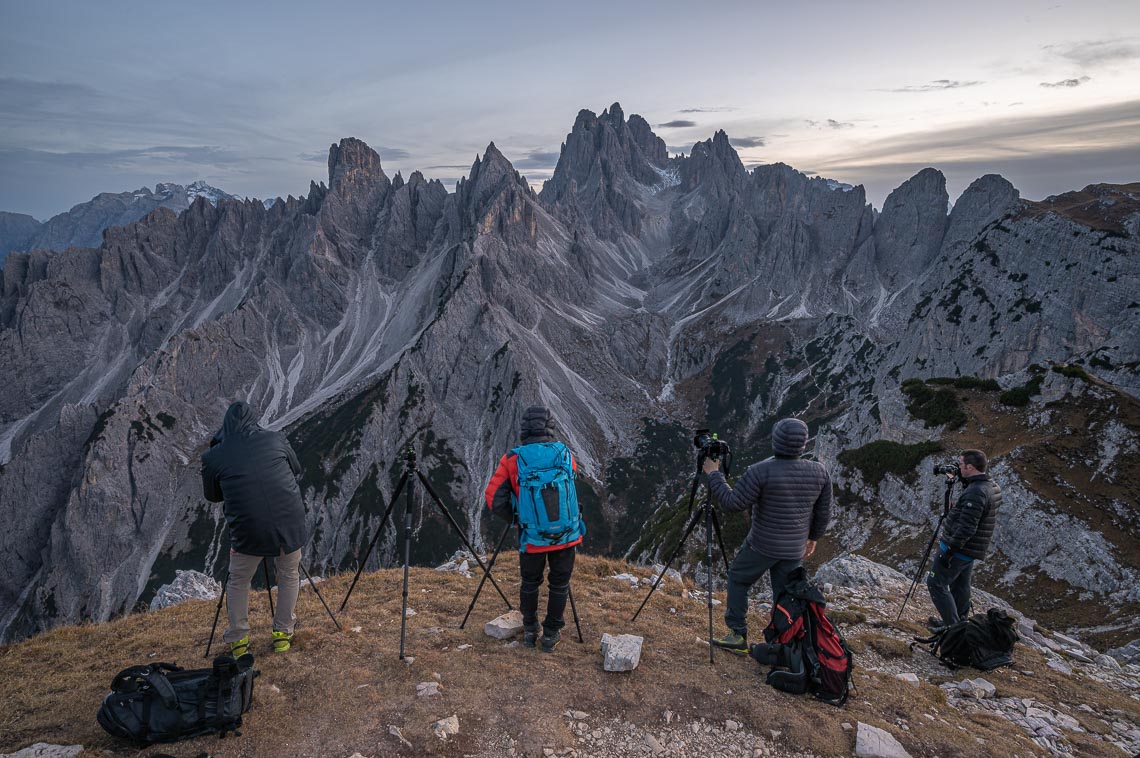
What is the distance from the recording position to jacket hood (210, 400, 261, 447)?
8344 mm

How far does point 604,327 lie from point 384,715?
18200 centimetres

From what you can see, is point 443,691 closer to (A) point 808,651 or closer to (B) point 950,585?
(A) point 808,651

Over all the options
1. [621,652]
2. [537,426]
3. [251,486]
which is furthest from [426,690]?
[537,426]

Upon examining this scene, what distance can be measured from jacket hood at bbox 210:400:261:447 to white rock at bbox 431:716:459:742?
5.27m

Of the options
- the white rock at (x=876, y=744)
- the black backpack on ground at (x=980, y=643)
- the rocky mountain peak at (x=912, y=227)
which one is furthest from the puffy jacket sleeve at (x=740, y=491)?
the rocky mountain peak at (x=912, y=227)

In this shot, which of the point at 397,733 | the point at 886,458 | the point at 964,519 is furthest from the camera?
the point at 886,458

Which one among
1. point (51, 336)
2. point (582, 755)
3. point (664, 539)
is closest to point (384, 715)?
point (582, 755)

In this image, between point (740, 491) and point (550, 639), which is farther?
point (550, 639)

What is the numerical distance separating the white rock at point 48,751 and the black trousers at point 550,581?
18.9ft

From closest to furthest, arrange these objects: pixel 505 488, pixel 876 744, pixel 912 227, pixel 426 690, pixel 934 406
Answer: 1. pixel 876 744
2. pixel 426 690
3. pixel 505 488
4. pixel 934 406
5. pixel 912 227

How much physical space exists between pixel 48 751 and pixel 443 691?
465cm

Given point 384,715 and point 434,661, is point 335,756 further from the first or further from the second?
point 434,661

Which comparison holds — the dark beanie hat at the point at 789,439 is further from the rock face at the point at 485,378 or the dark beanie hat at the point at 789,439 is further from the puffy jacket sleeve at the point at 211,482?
the rock face at the point at 485,378

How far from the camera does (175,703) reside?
662 cm
